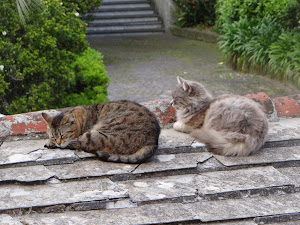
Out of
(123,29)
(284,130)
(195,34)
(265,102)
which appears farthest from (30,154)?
(123,29)

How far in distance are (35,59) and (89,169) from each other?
363 centimetres

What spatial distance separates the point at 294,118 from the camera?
3.91 meters

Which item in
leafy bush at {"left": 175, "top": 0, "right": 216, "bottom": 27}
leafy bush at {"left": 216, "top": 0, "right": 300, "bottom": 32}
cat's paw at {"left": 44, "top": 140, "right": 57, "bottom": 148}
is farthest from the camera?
leafy bush at {"left": 175, "top": 0, "right": 216, "bottom": 27}

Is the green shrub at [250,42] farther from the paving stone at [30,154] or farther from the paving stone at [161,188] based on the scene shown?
the paving stone at [161,188]

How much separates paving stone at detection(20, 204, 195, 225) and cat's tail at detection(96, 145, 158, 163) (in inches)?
24.6

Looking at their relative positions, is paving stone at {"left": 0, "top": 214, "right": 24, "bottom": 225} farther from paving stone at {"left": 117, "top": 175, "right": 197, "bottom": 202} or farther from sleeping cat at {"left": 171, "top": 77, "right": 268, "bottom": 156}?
sleeping cat at {"left": 171, "top": 77, "right": 268, "bottom": 156}

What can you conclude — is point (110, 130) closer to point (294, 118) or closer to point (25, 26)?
point (294, 118)

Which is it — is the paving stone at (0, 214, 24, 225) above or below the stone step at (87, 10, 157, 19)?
above


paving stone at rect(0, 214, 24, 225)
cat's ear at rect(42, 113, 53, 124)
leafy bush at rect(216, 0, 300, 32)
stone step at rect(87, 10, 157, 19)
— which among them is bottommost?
stone step at rect(87, 10, 157, 19)

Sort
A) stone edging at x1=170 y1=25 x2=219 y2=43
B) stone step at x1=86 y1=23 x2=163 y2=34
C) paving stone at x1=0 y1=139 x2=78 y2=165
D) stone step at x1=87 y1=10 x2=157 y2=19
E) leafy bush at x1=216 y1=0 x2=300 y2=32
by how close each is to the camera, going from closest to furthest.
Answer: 1. paving stone at x1=0 y1=139 x2=78 y2=165
2. leafy bush at x1=216 y1=0 x2=300 y2=32
3. stone edging at x1=170 y1=25 x2=219 y2=43
4. stone step at x1=86 y1=23 x2=163 y2=34
5. stone step at x1=87 y1=10 x2=157 y2=19

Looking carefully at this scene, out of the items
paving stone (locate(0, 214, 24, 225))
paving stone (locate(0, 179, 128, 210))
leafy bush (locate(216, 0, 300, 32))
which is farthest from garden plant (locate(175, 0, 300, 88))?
paving stone (locate(0, 214, 24, 225))

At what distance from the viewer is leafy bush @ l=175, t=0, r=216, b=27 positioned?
13.6 metres

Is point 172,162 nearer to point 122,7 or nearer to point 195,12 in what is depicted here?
point 195,12

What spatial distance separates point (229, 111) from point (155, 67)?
713 cm
